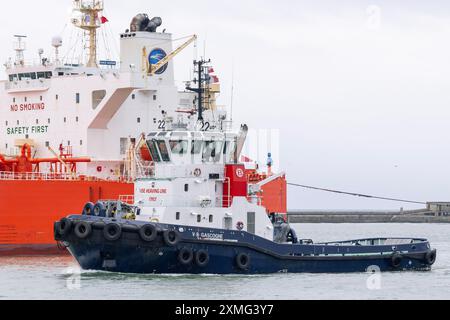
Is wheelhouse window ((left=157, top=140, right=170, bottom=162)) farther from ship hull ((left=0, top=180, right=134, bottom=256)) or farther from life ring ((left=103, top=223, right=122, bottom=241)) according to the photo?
ship hull ((left=0, top=180, right=134, bottom=256))

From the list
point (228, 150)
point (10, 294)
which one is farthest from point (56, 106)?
point (10, 294)

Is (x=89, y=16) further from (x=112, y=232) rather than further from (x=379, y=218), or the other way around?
(x=379, y=218)

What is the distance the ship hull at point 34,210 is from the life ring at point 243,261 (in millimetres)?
10582

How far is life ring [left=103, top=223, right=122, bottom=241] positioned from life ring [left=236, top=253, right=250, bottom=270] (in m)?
2.82

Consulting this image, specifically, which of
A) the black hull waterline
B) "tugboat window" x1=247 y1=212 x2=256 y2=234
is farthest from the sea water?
"tugboat window" x1=247 y1=212 x2=256 y2=234

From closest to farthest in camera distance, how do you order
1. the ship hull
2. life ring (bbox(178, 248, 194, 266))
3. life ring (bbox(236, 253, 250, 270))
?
life ring (bbox(178, 248, 194, 266)), life ring (bbox(236, 253, 250, 270)), the ship hull

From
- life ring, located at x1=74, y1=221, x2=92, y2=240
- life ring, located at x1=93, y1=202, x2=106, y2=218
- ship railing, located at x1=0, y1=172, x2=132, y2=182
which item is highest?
ship railing, located at x1=0, y1=172, x2=132, y2=182

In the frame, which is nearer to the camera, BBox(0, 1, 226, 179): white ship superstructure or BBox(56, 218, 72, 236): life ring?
BBox(56, 218, 72, 236): life ring

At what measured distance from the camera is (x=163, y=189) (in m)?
30.4

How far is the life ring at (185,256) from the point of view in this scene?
29250 millimetres

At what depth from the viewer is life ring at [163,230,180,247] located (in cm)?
2905

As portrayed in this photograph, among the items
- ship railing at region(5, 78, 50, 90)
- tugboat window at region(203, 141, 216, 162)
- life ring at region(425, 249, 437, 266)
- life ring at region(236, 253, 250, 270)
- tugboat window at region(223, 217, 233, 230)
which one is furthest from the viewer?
ship railing at region(5, 78, 50, 90)

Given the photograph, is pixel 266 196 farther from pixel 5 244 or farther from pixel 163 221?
pixel 163 221

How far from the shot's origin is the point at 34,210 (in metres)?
38.7
